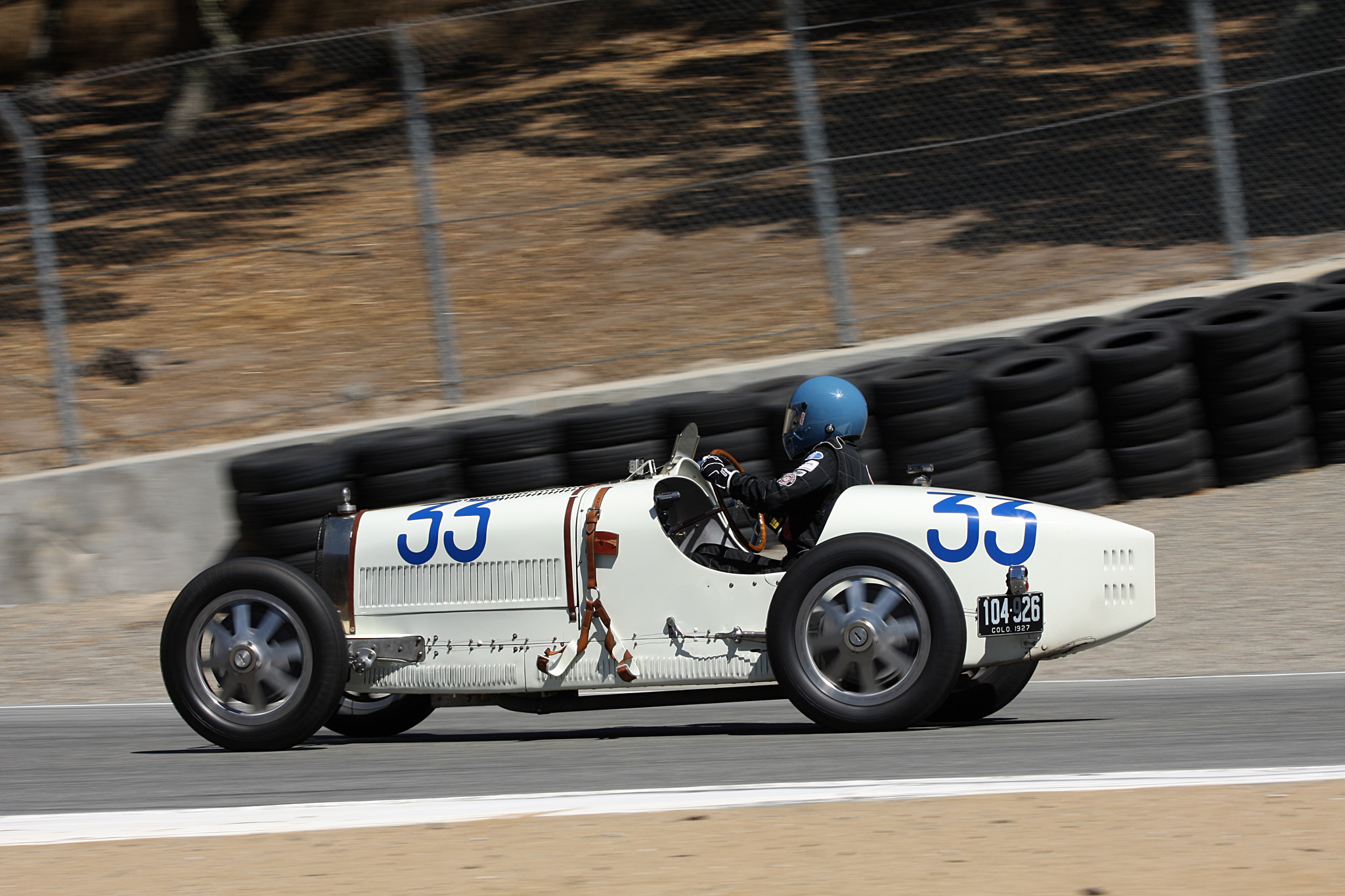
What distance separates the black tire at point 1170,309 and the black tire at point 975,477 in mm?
1476

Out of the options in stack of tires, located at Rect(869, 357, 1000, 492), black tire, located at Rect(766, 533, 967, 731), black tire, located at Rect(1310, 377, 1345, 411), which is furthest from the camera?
black tire, located at Rect(1310, 377, 1345, 411)

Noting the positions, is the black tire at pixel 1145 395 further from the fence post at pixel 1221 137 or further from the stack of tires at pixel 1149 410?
the fence post at pixel 1221 137

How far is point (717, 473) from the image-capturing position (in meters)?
5.77

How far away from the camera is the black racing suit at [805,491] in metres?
5.58

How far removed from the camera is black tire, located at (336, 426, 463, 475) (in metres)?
9.09

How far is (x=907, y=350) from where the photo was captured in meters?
10.4

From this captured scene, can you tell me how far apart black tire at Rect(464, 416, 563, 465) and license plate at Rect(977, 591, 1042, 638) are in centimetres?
424

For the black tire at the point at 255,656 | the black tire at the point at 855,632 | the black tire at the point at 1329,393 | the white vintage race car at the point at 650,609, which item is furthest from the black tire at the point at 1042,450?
the black tire at the point at 255,656

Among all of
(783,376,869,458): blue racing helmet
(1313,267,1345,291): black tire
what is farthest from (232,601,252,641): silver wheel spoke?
(1313,267,1345,291): black tire

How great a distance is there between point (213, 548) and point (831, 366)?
13.3ft

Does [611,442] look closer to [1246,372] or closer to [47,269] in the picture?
[1246,372]

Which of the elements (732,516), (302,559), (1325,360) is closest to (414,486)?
(302,559)

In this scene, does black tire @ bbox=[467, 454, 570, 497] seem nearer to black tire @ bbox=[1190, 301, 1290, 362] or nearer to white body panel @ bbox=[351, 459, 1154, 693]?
white body panel @ bbox=[351, 459, 1154, 693]

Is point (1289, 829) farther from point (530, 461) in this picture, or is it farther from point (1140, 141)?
point (1140, 141)
